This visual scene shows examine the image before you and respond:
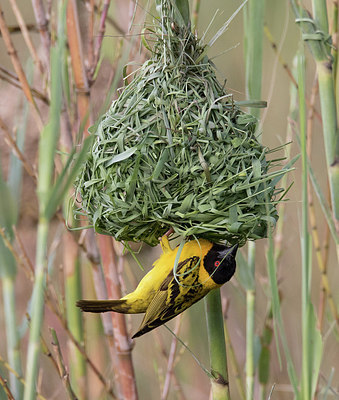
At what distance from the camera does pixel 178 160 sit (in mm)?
1274

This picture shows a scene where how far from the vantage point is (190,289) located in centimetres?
133

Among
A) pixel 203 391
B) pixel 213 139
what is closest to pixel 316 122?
pixel 203 391

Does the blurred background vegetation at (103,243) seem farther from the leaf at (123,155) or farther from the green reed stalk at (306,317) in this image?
the leaf at (123,155)

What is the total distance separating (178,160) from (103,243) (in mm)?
924

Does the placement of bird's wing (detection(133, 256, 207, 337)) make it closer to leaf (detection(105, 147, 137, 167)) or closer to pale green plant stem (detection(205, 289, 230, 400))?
pale green plant stem (detection(205, 289, 230, 400))

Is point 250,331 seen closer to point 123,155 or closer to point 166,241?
point 166,241

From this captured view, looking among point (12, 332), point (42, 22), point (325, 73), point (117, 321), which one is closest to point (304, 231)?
point (325, 73)

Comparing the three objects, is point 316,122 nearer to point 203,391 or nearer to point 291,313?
point 291,313

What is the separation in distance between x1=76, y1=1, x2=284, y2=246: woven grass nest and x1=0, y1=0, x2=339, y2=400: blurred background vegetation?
82 millimetres

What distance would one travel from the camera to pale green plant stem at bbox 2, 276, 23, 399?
157 centimetres

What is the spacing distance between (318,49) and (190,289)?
2.55 feet

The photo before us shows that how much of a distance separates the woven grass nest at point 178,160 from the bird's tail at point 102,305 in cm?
17

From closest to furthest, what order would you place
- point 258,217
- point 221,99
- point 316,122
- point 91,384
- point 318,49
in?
point 258,217
point 221,99
point 318,49
point 91,384
point 316,122

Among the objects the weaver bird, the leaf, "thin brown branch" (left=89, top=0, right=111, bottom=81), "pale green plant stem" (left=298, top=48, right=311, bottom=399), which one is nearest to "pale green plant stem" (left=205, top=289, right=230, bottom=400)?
the weaver bird
